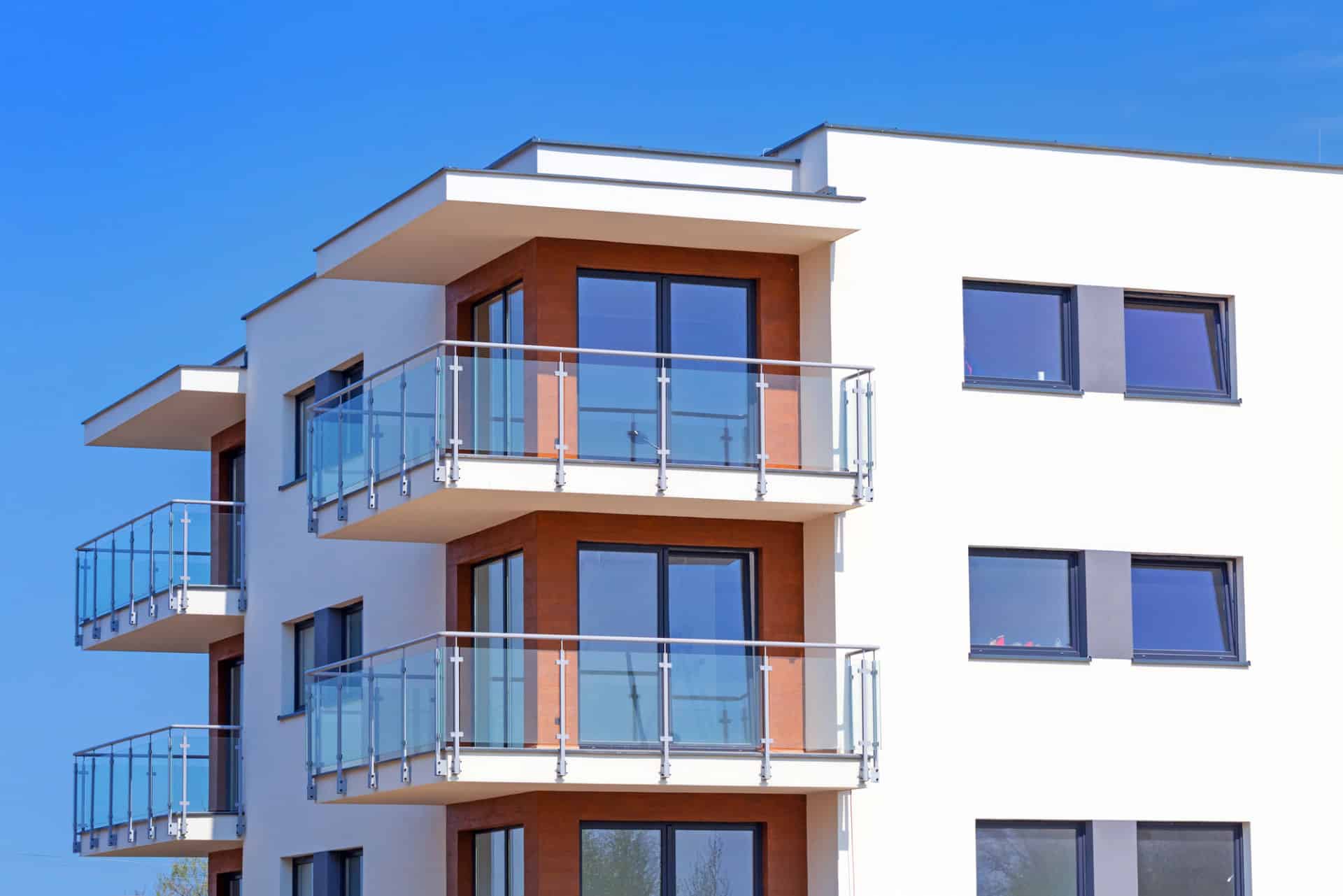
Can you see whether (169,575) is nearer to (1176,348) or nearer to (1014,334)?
(1014,334)

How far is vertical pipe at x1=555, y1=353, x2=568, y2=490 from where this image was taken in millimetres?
20484

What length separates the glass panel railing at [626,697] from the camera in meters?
20.2

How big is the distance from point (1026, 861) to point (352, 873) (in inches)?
295

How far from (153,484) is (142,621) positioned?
4.72 metres

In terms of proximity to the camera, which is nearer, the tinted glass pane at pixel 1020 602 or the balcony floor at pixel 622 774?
the balcony floor at pixel 622 774

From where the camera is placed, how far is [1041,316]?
74.5 ft

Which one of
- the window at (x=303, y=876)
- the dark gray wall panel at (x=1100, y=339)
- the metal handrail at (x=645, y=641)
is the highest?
the dark gray wall panel at (x=1100, y=339)

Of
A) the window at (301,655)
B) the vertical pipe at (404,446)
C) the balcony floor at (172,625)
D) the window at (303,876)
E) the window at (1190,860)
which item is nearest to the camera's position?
the vertical pipe at (404,446)

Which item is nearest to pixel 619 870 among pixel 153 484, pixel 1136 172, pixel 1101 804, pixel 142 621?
pixel 1101 804

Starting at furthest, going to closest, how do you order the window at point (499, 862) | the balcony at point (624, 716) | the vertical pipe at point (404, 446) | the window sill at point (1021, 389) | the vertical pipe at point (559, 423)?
the window sill at point (1021, 389)
the window at point (499, 862)
the vertical pipe at point (404, 446)
the vertical pipe at point (559, 423)
the balcony at point (624, 716)

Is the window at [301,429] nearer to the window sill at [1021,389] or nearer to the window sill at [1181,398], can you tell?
the window sill at [1021,389]

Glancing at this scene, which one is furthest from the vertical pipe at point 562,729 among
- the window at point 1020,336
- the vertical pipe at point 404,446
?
the window at point 1020,336

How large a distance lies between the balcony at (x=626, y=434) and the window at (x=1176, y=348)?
297cm

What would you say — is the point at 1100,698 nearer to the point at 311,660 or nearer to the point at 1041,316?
the point at 1041,316
